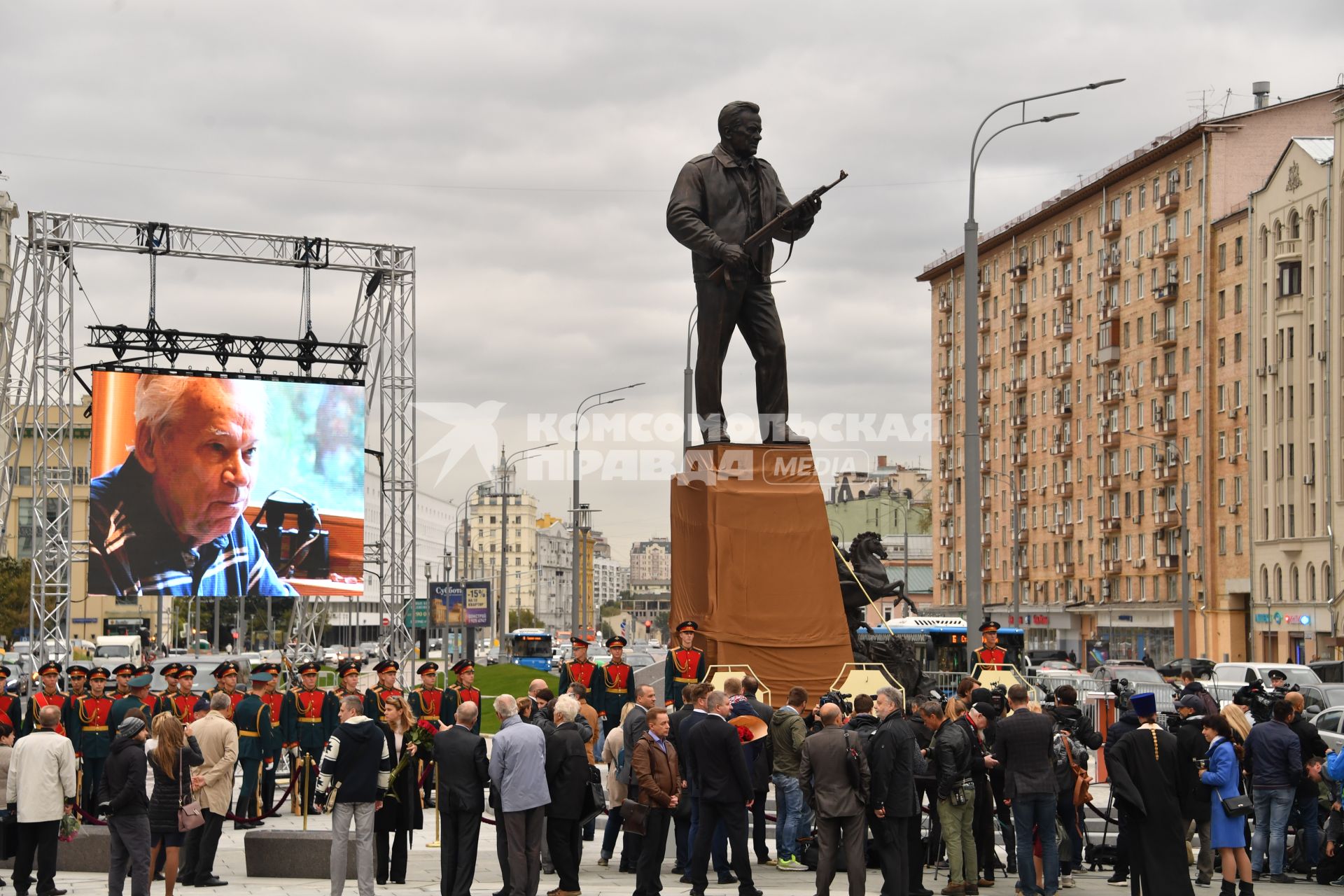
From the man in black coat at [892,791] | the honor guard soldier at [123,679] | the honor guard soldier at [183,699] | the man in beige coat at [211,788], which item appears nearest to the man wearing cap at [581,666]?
the honor guard soldier at [183,699]

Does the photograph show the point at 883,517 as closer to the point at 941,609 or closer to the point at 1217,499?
the point at 941,609

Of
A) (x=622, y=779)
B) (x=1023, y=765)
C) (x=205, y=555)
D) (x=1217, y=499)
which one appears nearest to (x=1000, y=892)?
(x=1023, y=765)

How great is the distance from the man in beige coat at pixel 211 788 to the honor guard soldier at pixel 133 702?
274 cm

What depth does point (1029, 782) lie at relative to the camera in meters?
11.7

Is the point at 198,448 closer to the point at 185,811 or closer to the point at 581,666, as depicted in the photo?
the point at 581,666

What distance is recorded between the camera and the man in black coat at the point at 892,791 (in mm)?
11398

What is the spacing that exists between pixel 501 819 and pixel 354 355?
1076 inches

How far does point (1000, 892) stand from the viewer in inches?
492

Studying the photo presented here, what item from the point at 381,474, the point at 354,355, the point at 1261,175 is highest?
the point at 1261,175

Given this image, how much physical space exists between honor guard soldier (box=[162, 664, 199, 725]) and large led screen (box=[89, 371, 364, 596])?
15912 millimetres

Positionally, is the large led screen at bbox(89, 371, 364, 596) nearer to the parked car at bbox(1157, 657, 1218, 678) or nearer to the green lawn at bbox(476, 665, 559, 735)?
the green lawn at bbox(476, 665, 559, 735)

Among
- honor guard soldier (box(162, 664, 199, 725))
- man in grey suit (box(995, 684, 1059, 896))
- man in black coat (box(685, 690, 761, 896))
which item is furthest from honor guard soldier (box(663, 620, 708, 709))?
honor guard soldier (box(162, 664, 199, 725))

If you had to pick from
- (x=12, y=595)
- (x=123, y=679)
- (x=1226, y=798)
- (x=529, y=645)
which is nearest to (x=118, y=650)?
(x=12, y=595)

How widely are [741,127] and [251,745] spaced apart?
7963 millimetres
